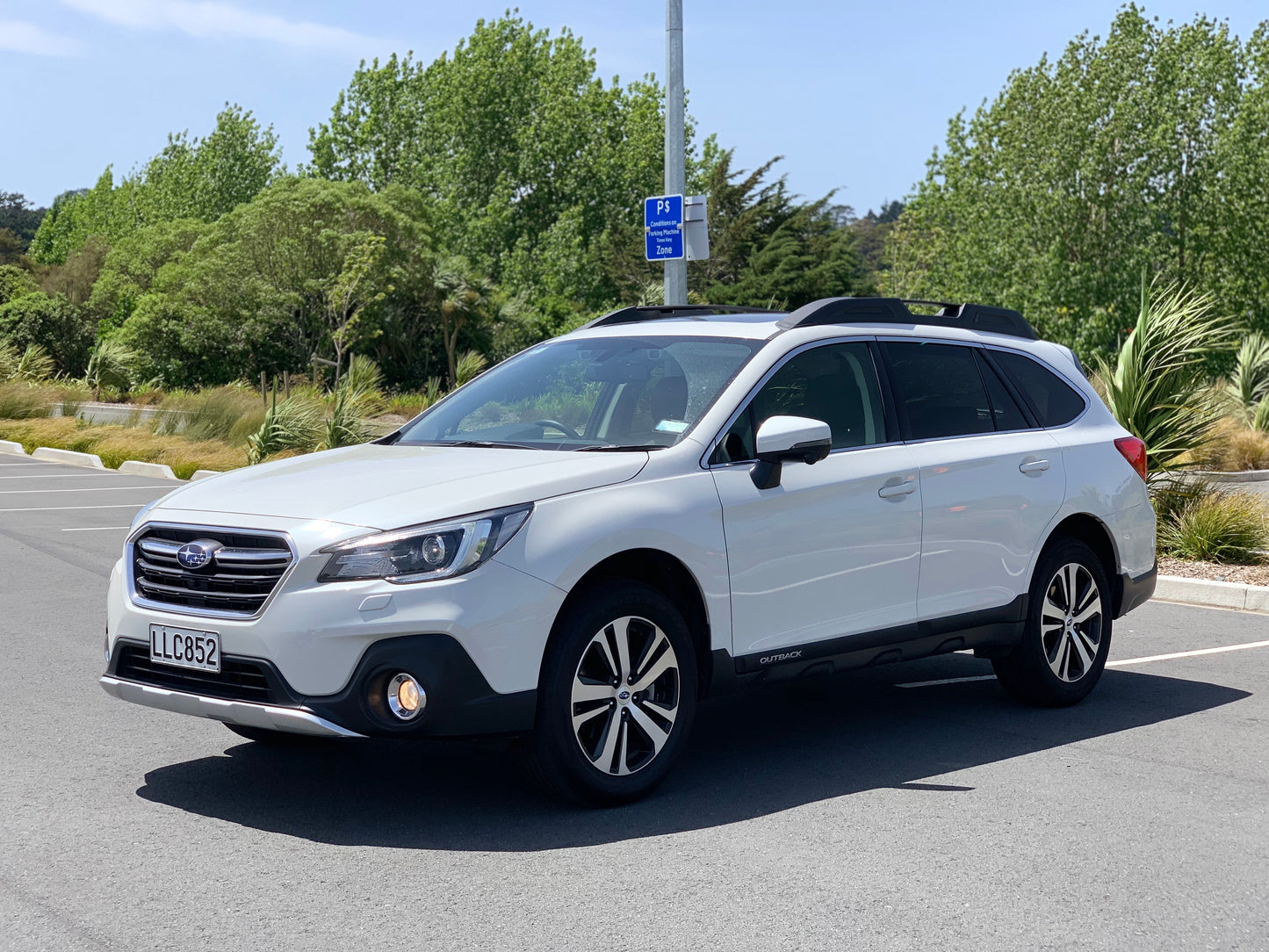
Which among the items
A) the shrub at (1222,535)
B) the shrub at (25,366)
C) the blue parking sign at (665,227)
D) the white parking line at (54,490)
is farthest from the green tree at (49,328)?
the shrub at (1222,535)

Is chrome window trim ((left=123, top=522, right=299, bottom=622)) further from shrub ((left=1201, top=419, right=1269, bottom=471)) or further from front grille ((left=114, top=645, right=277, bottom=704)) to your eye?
shrub ((left=1201, top=419, right=1269, bottom=471))

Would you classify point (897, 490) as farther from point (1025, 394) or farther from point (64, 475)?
point (64, 475)

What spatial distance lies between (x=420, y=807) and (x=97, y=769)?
4.63ft

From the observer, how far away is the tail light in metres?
7.49

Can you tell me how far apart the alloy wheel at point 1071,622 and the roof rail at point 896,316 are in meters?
1.24

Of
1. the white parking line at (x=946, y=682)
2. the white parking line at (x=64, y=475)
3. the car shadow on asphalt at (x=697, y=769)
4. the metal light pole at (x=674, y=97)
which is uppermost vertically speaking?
the metal light pole at (x=674, y=97)

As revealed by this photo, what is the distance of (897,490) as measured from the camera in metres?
6.25

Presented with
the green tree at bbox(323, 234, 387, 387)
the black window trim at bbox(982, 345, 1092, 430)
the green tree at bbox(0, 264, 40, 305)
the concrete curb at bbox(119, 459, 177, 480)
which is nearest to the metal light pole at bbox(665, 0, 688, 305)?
the black window trim at bbox(982, 345, 1092, 430)

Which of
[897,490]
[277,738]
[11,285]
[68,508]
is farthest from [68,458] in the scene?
[11,285]

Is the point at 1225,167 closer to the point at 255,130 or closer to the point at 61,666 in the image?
the point at 61,666

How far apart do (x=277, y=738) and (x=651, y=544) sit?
78.1 inches

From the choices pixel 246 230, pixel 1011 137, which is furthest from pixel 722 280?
pixel 1011 137

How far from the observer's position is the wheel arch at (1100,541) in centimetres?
723

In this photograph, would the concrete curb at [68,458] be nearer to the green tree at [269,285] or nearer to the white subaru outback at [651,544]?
the white subaru outback at [651,544]
